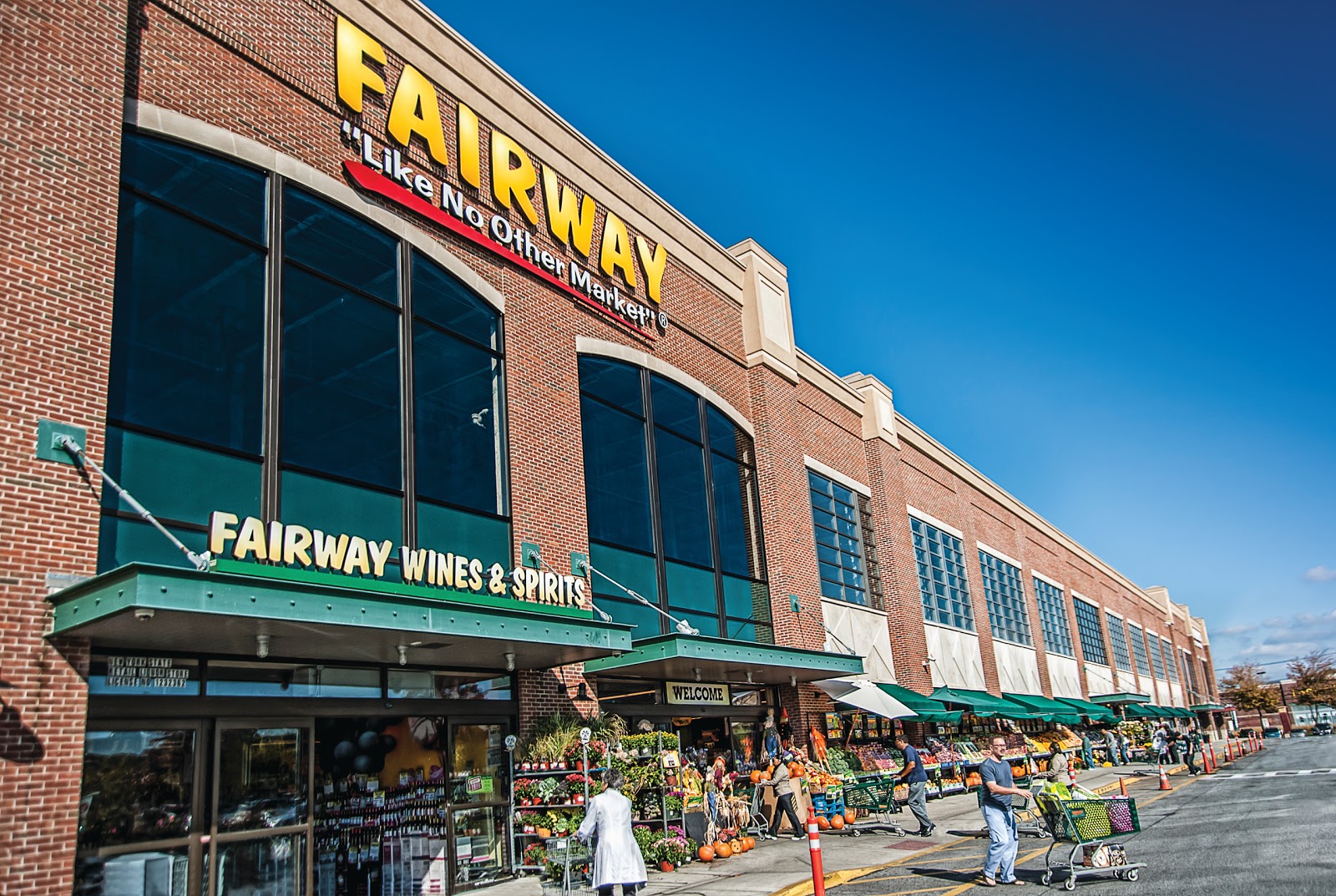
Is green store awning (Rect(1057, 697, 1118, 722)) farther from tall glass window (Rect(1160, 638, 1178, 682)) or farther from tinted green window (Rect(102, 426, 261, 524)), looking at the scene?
tall glass window (Rect(1160, 638, 1178, 682))

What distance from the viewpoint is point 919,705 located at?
1009 inches

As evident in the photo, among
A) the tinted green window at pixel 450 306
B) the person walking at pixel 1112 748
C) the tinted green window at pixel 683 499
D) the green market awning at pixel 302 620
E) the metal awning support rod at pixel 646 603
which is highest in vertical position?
the tinted green window at pixel 450 306

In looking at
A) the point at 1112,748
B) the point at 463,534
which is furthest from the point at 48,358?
the point at 1112,748

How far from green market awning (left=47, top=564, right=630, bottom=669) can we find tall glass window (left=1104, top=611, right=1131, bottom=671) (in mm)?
53370

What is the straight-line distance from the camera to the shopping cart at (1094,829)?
472 inches

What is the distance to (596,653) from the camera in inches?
596

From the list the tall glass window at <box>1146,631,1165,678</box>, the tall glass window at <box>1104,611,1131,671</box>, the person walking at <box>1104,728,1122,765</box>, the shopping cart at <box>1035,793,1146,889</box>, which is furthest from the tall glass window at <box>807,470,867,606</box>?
the tall glass window at <box>1146,631,1165,678</box>

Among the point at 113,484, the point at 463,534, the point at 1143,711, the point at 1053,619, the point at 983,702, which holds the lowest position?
the point at 1143,711

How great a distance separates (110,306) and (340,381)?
5833 millimetres

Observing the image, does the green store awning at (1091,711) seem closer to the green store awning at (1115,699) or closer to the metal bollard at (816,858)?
the green store awning at (1115,699)

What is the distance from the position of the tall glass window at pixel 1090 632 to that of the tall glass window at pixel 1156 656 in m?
16.4

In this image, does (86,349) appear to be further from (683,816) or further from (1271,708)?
(1271,708)

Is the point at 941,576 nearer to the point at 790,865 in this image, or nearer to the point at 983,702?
the point at 983,702

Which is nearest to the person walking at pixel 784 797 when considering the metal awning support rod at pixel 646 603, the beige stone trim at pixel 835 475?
the metal awning support rod at pixel 646 603
